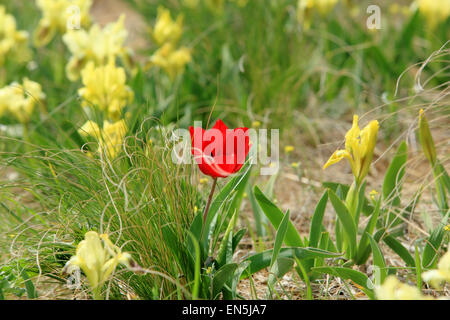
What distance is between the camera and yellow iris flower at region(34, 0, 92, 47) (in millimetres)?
2246

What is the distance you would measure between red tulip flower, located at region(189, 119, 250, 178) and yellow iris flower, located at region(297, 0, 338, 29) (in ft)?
5.20

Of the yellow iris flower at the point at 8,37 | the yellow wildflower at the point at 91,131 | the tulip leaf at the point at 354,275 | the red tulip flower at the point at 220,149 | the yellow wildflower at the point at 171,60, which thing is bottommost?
the tulip leaf at the point at 354,275

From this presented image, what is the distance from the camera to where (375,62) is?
2.46m

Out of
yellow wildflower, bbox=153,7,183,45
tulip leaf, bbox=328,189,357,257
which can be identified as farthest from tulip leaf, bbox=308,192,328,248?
yellow wildflower, bbox=153,7,183,45

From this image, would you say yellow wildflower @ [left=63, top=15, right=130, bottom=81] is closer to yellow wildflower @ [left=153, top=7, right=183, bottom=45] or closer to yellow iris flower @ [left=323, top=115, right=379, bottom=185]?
yellow wildflower @ [left=153, top=7, right=183, bottom=45]

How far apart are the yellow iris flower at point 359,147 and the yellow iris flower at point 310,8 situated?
1514mm

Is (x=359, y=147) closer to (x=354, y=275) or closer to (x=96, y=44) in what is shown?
(x=354, y=275)

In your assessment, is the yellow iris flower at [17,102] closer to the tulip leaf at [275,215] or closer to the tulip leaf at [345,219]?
the tulip leaf at [275,215]

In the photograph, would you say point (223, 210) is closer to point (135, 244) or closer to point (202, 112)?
point (135, 244)

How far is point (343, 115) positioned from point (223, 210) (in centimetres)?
130

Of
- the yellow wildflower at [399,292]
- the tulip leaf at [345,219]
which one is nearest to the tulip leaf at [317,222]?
the tulip leaf at [345,219]

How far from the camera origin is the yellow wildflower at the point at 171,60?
2.31 meters
